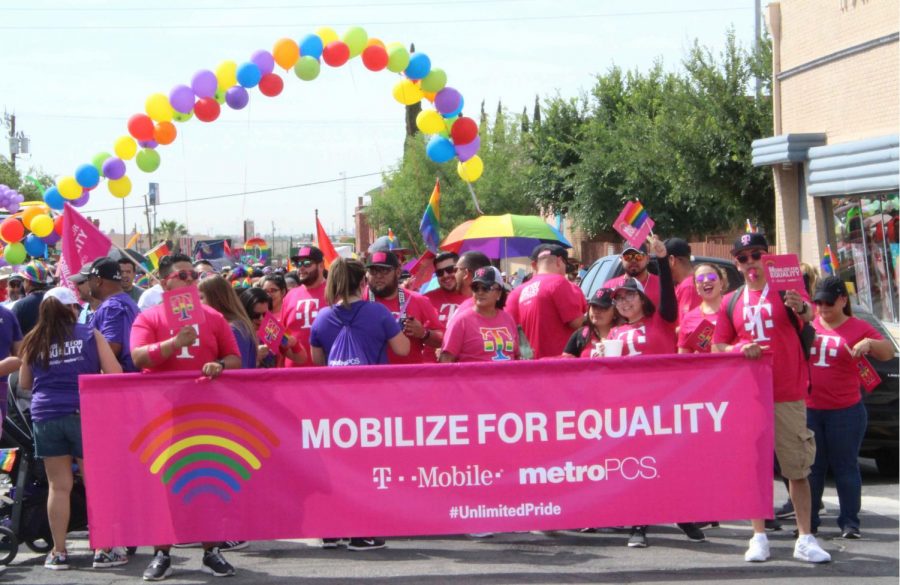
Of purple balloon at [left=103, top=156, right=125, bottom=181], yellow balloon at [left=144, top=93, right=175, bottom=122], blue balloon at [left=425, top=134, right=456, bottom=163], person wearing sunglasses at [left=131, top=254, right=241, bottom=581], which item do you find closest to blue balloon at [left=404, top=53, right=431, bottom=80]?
blue balloon at [left=425, top=134, right=456, bottom=163]

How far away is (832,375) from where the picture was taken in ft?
27.0

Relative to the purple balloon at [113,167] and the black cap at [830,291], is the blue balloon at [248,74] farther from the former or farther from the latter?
the black cap at [830,291]

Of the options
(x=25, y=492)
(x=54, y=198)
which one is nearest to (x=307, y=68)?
(x=54, y=198)

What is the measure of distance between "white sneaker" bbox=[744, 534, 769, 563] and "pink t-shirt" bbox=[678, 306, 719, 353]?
1.60 meters

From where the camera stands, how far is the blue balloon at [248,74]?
48.5 ft

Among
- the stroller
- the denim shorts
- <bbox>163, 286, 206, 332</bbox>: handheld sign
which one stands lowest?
the stroller

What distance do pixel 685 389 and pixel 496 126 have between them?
45628mm

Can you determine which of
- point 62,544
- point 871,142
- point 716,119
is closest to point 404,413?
point 62,544

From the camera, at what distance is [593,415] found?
715cm

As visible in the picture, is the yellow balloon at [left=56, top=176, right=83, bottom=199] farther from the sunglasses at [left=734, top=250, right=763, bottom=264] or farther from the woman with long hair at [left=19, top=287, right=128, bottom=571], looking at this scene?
the sunglasses at [left=734, top=250, right=763, bottom=264]

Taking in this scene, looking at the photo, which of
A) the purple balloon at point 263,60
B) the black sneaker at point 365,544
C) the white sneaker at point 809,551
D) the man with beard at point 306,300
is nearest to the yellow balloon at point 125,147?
the purple balloon at point 263,60

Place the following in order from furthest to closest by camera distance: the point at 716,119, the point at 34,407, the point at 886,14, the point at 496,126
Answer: the point at 496,126
the point at 716,119
the point at 886,14
the point at 34,407

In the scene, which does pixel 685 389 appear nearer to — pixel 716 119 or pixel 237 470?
pixel 237 470

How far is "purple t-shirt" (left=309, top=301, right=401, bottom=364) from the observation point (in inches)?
311
